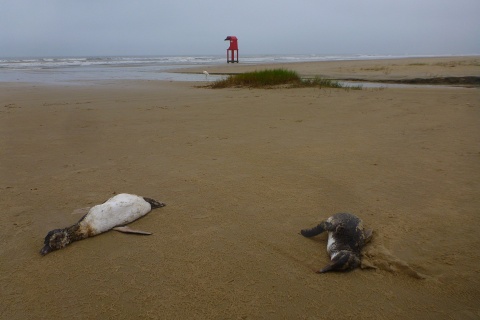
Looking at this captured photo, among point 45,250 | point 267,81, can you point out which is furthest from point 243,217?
point 267,81

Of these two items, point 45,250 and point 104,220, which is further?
point 104,220

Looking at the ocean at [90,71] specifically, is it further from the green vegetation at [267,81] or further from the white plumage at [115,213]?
the white plumage at [115,213]

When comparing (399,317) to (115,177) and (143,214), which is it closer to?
(143,214)

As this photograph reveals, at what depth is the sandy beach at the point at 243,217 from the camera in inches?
73.3

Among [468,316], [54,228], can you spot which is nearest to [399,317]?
[468,316]

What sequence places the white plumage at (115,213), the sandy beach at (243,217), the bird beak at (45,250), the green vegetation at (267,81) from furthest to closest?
the green vegetation at (267,81) → the white plumage at (115,213) → the bird beak at (45,250) → the sandy beach at (243,217)

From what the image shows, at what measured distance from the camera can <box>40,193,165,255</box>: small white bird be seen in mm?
2312

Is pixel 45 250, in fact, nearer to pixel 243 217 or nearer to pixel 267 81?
pixel 243 217

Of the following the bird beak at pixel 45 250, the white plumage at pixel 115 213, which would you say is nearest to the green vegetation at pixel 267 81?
the white plumage at pixel 115 213

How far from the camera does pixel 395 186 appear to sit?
10.5 ft

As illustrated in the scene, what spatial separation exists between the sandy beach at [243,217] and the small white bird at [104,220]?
53 mm

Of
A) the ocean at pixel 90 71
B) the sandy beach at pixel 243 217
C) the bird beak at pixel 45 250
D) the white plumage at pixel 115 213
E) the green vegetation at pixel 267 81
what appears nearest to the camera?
the sandy beach at pixel 243 217

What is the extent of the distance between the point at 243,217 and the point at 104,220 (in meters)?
0.97

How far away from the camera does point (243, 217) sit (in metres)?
2.69
